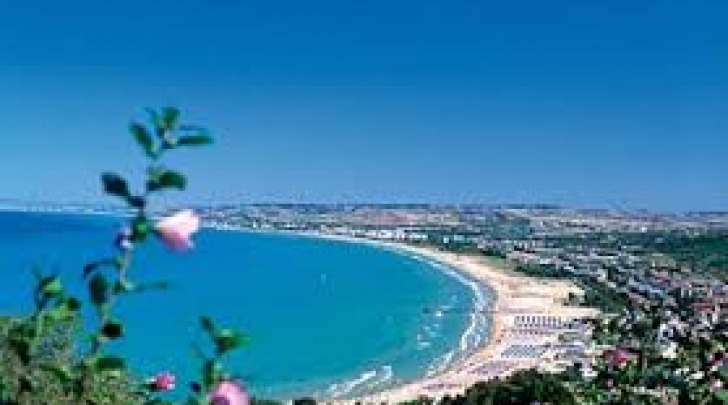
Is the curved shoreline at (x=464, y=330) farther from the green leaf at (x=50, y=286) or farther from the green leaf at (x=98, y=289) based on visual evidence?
the green leaf at (x=98, y=289)

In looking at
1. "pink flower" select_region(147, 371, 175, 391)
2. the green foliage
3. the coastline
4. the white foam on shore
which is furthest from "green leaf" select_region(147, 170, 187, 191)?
the white foam on shore

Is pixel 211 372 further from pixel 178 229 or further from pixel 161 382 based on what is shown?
pixel 161 382

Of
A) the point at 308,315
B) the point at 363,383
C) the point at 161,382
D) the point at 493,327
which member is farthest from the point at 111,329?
the point at 308,315

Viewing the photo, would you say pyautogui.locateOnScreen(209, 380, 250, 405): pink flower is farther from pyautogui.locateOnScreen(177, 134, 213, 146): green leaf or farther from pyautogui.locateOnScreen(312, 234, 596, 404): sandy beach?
pyautogui.locateOnScreen(312, 234, 596, 404): sandy beach

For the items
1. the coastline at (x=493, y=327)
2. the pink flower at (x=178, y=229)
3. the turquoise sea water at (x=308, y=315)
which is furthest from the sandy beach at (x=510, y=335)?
the pink flower at (x=178, y=229)

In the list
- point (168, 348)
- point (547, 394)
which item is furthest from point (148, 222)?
point (168, 348)
